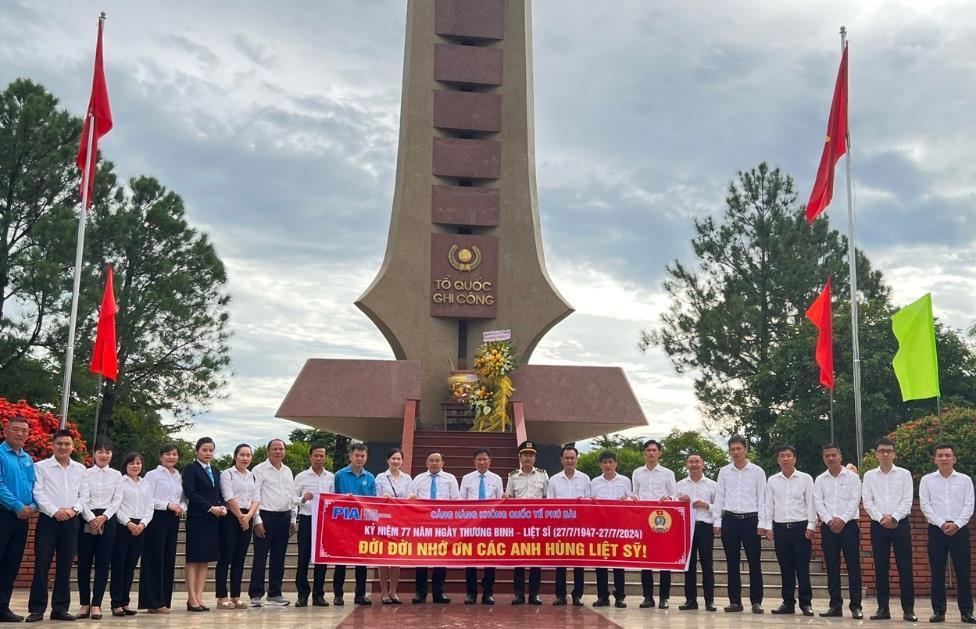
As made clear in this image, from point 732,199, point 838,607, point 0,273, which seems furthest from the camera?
point 732,199

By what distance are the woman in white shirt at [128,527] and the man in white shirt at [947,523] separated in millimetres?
7442

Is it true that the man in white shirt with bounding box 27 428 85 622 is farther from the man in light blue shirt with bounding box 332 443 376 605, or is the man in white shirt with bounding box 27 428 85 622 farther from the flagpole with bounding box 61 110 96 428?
the flagpole with bounding box 61 110 96 428

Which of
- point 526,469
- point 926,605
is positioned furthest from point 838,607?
point 526,469

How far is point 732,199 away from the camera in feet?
112

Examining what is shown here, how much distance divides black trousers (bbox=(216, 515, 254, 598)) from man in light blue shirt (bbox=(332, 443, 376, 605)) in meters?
0.98

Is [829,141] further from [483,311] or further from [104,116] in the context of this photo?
[104,116]

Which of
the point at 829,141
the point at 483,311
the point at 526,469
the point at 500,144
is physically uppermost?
the point at 500,144

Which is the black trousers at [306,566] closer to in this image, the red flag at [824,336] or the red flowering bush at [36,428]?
the red flowering bush at [36,428]

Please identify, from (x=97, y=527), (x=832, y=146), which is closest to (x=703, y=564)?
(x=97, y=527)

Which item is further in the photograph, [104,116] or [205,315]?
[205,315]

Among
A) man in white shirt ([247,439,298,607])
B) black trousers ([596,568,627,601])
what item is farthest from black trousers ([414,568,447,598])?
black trousers ([596,568,627,601])

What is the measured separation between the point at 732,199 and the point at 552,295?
649 inches

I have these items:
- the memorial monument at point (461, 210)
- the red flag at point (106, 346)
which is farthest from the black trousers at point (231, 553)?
the memorial monument at point (461, 210)

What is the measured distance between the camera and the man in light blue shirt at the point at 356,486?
9969 mm
